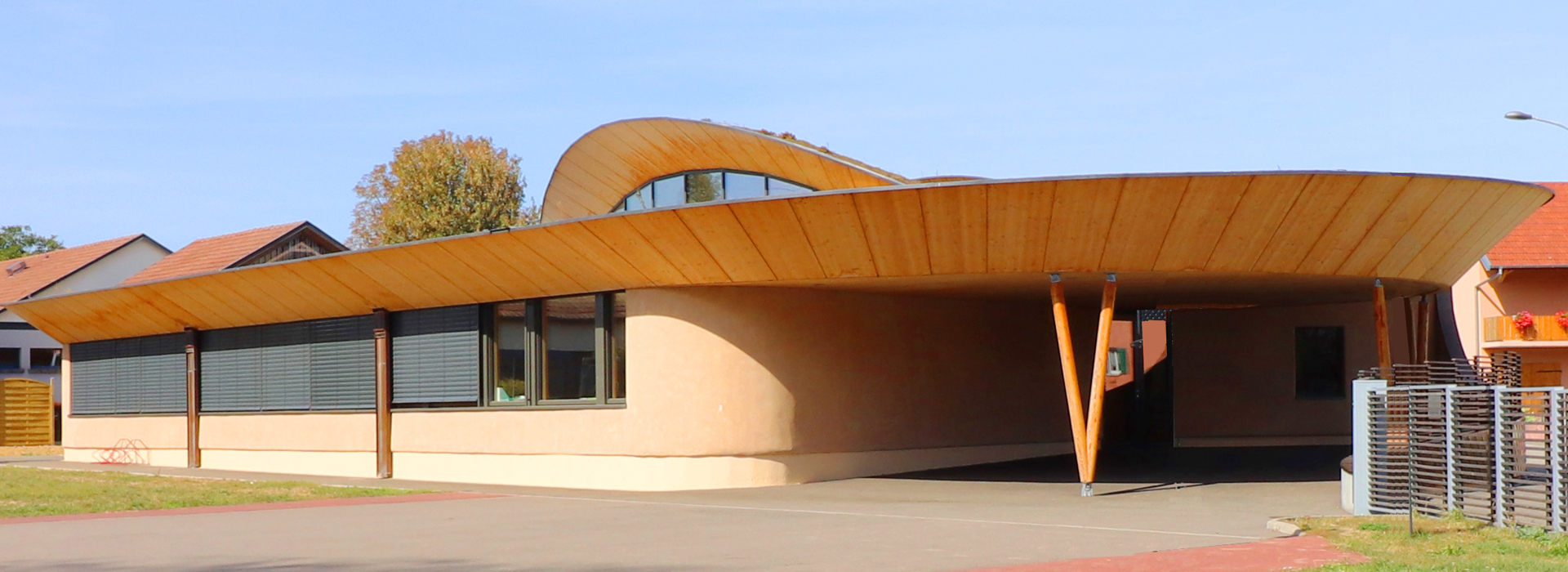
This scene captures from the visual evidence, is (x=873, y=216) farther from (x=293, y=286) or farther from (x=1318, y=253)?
(x=293, y=286)

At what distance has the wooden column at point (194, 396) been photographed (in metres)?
27.3

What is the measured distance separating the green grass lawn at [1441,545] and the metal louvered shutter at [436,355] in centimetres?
1276

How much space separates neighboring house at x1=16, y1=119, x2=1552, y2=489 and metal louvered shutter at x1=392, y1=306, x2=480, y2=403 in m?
0.05

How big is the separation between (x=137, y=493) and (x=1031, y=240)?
13.0 m

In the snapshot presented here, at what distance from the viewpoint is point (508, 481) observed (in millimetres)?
21062

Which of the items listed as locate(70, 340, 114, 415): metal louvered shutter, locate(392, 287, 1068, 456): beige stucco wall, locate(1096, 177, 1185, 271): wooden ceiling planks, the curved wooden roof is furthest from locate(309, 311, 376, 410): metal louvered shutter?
locate(1096, 177, 1185, 271): wooden ceiling planks

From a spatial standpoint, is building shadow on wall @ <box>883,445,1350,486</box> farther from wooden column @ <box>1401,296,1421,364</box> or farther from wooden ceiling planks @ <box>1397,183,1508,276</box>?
wooden ceiling planks @ <box>1397,183,1508,276</box>

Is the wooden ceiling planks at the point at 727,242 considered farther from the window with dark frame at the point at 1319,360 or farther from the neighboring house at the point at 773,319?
the window with dark frame at the point at 1319,360

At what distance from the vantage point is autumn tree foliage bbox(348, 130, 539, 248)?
161 ft

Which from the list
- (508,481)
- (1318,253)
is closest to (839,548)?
(1318,253)

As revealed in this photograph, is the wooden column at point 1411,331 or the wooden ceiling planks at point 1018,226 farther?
the wooden column at point 1411,331

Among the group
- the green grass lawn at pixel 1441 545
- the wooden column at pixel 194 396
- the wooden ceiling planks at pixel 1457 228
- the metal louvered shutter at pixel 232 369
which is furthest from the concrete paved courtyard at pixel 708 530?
the wooden column at pixel 194 396

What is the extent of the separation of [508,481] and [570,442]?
61.0 inches

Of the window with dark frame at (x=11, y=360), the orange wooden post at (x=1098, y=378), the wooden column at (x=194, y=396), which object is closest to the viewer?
A: the orange wooden post at (x=1098, y=378)
